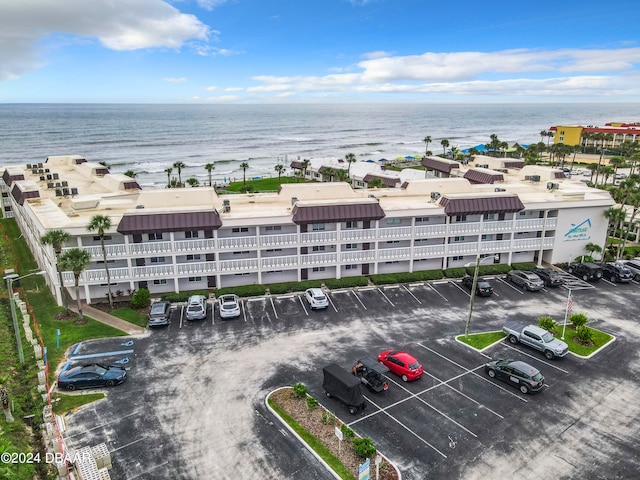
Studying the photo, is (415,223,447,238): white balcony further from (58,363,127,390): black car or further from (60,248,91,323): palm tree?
(60,248,91,323): palm tree

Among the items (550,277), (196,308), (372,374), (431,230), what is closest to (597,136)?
(550,277)

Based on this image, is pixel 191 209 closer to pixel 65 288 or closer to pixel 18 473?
pixel 65 288

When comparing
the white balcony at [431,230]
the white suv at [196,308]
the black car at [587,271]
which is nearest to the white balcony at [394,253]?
the white balcony at [431,230]

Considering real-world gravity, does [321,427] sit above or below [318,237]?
below

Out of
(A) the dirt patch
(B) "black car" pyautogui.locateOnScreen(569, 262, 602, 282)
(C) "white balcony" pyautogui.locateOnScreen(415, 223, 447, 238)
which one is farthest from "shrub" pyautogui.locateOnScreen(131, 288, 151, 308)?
(B) "black car" pyautogui.locateOnScreen(569, 262, 602, 282)

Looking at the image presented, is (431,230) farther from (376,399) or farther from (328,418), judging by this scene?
(328,418)
